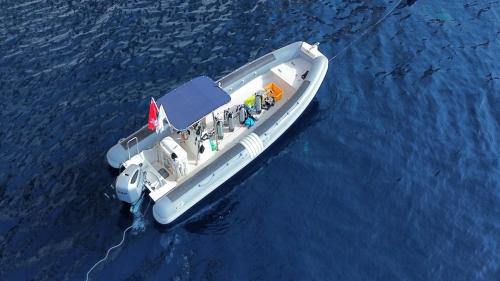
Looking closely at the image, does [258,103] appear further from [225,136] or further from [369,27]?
[369,27]

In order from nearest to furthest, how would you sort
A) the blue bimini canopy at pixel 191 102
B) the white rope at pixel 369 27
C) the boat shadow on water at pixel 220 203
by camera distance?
the blue bimini canopy at pixel 191 102 < the boat shadow on water at pixel 220 203 < the white rope at pixel 369 27

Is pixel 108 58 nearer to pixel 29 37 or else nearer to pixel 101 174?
pixel 29 37

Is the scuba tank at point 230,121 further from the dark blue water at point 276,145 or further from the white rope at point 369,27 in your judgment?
the white rope at point 369,27

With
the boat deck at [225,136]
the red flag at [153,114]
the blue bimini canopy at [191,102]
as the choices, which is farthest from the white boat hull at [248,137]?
the red flag at [153,114]

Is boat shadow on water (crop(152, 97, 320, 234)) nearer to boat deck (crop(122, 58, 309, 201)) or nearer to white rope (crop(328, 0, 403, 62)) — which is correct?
boat deck (crop(122, 58, 309, 201))

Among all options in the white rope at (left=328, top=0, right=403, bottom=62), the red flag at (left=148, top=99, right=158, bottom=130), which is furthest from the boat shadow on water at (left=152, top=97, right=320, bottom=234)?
the white rope at (left=328, top=0, right=403, bottom=62)

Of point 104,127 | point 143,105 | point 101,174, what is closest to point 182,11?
point 143,105

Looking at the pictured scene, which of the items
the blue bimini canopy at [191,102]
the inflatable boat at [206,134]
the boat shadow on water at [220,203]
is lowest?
the boat shadow on water at [220,203]

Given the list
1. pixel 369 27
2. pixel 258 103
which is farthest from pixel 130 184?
pixel 369 27
